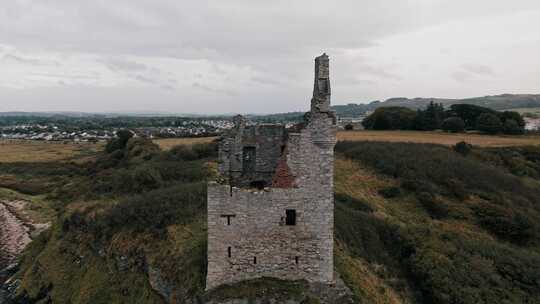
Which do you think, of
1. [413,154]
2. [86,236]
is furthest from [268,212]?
[413,154]

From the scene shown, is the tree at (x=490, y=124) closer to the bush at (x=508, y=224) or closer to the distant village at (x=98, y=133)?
the bush at (x=508, y=224)

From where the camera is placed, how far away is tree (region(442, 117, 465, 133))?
6073cm

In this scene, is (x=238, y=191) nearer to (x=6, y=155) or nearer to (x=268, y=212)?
(x=268, y=212)

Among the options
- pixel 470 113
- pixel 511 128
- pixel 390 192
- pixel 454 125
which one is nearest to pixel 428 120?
pixel 454 125

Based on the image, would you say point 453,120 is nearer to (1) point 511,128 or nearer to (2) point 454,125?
(2) point 454,125

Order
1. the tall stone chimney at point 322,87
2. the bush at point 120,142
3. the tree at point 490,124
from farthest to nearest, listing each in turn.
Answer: the bush at point 120,142, the tree at point 490,124, the tall stone chimney at point 322,87

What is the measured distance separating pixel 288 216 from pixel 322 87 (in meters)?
Answer: 4.72

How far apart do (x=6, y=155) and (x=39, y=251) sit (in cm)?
7431

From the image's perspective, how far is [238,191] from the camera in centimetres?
1245

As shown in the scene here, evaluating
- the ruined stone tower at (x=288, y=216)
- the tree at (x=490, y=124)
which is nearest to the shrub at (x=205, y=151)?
the ruined stone tower at (x=288, y=216)

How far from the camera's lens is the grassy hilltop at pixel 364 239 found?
17.0 metres

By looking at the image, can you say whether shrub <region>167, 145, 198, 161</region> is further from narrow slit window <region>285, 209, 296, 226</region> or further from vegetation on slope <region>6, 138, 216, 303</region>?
narrow slit window <region>285, 209, 296, 226</region>

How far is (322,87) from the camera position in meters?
12.4

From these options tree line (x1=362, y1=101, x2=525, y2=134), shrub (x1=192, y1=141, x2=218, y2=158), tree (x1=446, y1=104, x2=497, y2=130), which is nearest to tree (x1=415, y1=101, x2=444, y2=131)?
tree line (x1=362, y1=101, x2=525, y2=134)
